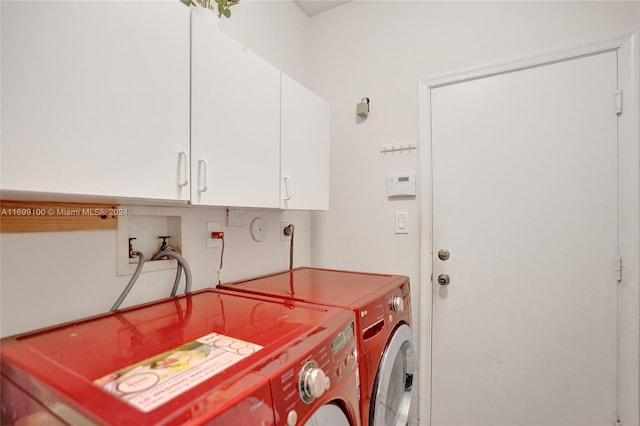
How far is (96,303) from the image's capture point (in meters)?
1.06

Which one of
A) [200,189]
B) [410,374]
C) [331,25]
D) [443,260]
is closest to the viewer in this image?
[200,189]

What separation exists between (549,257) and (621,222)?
323 mm

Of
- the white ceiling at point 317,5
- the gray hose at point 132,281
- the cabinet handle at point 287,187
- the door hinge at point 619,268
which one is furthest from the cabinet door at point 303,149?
the door hinge at point 619,268

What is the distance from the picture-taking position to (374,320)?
124 cm

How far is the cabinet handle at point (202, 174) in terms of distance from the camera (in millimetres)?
1030

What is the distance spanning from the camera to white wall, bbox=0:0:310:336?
2.94 ft

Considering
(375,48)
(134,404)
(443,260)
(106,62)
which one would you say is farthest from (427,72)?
(134,404)

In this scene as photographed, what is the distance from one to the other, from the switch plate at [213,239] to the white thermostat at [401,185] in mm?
1055

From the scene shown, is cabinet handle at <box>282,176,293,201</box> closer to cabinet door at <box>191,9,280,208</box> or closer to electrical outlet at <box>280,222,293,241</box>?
cabinet door at <box>191,9,280,208</box>

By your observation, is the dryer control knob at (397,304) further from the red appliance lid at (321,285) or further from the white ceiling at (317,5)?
the white ceiling at (317,5)

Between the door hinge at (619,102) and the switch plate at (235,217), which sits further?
the switch plate at (235,217)

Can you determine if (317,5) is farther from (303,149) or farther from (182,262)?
(182,262)

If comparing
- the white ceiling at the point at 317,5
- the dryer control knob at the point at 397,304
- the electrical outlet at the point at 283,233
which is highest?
the white ceiling at the point at 317,5

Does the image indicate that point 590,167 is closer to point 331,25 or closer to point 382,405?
point 382,405
